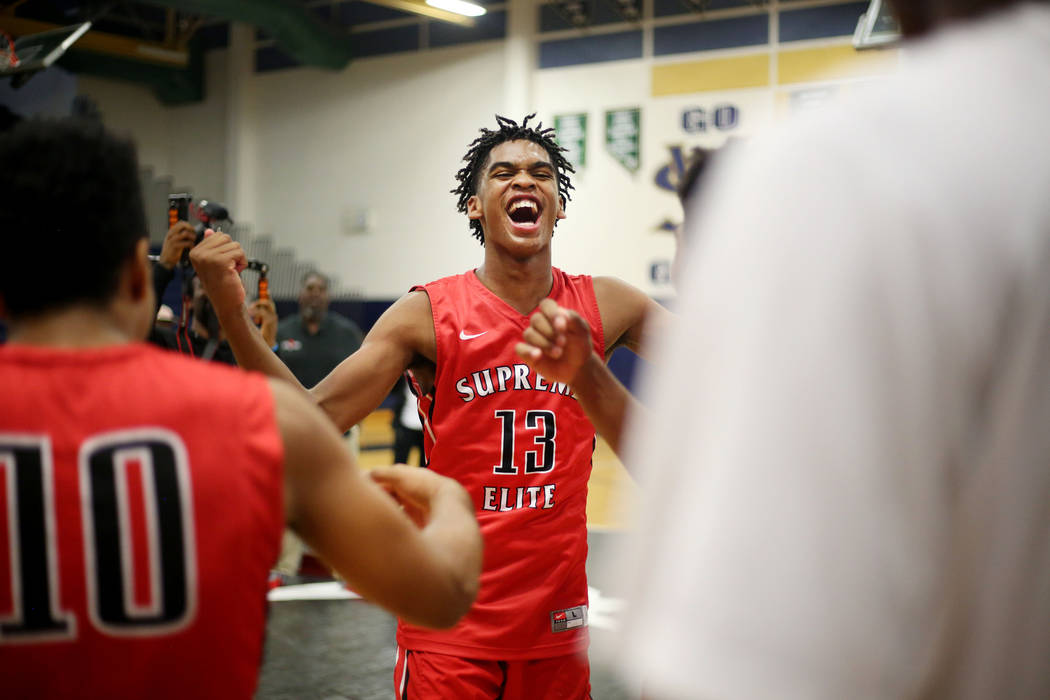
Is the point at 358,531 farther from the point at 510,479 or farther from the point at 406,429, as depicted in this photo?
the point at 406,429

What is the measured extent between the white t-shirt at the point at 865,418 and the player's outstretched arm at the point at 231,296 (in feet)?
6.42

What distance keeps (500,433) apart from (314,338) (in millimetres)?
5994

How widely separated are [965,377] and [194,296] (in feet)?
17.7

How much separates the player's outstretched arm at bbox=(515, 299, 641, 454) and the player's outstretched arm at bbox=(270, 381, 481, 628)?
1.55 ft

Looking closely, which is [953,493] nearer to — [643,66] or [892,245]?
[892,245]

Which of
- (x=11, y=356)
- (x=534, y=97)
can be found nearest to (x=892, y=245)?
(x=11, y=356)

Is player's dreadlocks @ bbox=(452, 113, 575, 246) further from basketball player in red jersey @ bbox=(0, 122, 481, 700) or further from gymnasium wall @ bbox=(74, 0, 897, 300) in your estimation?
gymnasium wall @ bbox=(74, 0, 897, 300)

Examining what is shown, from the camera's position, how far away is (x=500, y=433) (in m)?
2.94

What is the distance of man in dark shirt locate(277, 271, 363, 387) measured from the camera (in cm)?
838

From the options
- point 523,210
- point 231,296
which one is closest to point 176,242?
point 231,296

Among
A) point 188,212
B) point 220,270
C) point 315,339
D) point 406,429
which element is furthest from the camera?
point 315,339

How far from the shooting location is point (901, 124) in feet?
2.59

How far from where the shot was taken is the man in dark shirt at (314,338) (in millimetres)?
8383

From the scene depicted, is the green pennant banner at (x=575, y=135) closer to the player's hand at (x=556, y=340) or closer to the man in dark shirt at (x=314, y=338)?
the man in dark shirt at (x=314, y=338)
